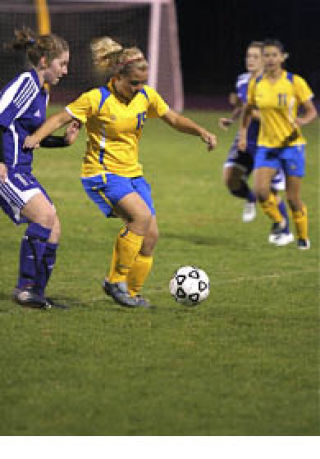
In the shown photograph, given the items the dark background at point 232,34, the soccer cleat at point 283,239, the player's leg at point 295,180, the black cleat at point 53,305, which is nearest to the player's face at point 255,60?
the player's leg at point 295,180

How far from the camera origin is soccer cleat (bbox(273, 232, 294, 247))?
11820 millimetres

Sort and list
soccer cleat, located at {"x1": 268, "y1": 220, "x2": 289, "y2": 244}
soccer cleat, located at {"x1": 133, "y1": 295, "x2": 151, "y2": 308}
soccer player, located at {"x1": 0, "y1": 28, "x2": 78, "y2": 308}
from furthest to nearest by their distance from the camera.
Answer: soccer cleat, located at {"x1": 268, "y1": 220, "x2": 289, "y2": 244}
soccer cleat, located at {"x1": 133, "y1": 295, "x2": 151, "y2": 308}
soccer player, located at {"x1": 0, "y1": 28, "x2": 78, "y2": 308}

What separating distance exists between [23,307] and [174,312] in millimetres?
1148

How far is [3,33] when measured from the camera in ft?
82.8

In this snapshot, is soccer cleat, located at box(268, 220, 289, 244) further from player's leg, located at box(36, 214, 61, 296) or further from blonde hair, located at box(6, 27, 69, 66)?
blonde hair, located at box(6, 27, 69, 66)

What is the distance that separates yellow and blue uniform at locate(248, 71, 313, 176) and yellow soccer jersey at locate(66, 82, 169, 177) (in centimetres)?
346

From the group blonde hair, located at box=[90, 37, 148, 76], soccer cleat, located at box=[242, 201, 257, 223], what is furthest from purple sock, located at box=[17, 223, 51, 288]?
soccer cleat, located at box=[242, 201, 257, 223]

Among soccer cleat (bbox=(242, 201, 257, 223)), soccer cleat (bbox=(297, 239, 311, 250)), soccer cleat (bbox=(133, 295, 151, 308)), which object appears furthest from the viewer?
soccer cleat (bbox=(242, 201, 257, 223))

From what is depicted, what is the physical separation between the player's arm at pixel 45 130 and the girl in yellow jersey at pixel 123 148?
83 mm

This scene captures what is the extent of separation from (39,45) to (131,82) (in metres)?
0.72

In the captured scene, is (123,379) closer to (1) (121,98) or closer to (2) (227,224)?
(1) (121,98)

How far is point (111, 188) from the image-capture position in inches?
319

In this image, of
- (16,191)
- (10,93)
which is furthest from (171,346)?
(10,93)

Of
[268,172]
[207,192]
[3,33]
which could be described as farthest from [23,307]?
[3,33]
